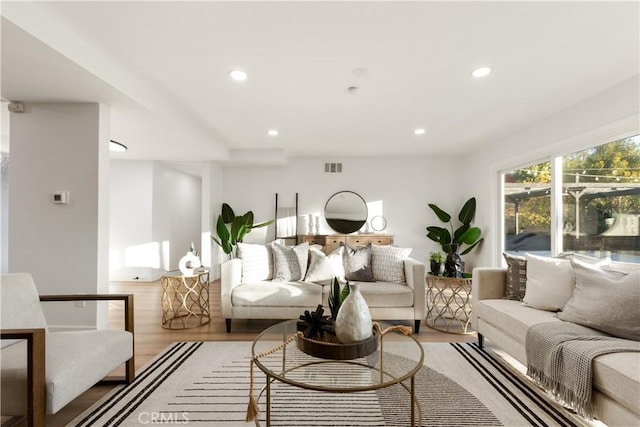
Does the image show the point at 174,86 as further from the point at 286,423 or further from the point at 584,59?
the point at 584,59

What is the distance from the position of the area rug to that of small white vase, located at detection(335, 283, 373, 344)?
0.34 m

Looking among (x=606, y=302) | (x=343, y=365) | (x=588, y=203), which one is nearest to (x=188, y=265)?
(x=343, y=365)

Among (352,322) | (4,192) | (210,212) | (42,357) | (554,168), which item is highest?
(554,168)

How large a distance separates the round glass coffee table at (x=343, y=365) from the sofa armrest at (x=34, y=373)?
0.95m

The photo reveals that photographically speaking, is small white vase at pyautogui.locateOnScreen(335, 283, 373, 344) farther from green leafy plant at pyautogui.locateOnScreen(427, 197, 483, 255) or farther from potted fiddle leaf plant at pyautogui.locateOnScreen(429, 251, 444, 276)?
green leafy plant at pyautogui.locateOnScreen(427, 197, 483, 255)

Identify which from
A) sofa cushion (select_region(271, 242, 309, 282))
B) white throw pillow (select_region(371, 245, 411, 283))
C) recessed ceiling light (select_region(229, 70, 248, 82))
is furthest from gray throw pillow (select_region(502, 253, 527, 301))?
recessed ceiling light (select_region(229, 70, 248, 82))

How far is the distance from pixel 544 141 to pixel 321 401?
3.71m

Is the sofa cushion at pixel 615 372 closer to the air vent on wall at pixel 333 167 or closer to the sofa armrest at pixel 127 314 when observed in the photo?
the sofa armrest at pixel 127 314

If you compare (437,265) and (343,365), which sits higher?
(437,265)

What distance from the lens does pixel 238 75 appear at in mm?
2543

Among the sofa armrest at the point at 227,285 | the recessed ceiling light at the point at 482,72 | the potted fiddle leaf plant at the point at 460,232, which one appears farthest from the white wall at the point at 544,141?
the sofa armrest at the point at 227,285

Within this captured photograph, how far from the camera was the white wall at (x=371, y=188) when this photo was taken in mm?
5887

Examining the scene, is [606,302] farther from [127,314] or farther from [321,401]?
[127,314]

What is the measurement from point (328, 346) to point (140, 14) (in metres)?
2.18
